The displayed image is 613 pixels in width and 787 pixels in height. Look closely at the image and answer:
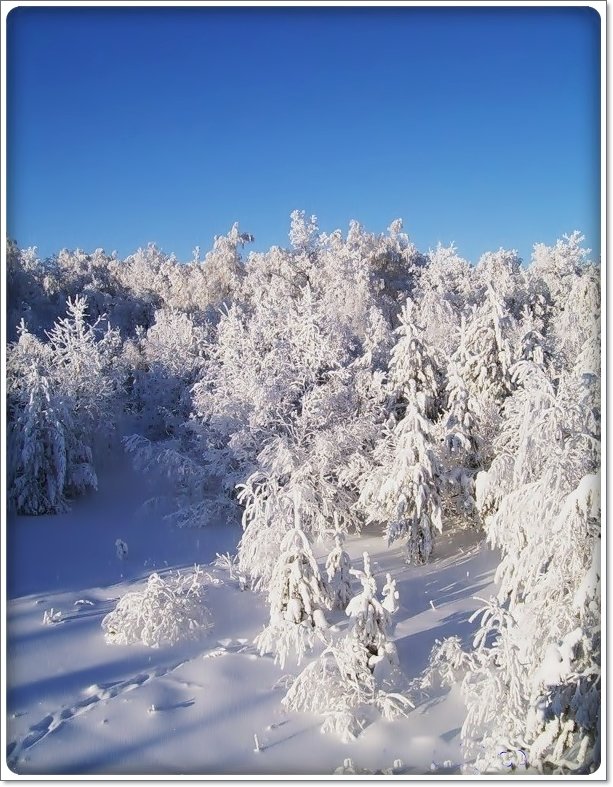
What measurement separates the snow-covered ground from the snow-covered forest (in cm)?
7

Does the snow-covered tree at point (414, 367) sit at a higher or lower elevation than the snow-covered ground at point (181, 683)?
higher

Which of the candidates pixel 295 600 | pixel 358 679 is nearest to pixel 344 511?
pixel 295 600

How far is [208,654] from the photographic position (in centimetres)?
879

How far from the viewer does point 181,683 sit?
26.2 ft

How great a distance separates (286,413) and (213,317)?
17304mm

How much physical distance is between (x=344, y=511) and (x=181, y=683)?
23.8 ft

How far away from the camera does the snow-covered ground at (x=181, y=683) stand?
20.4 feet

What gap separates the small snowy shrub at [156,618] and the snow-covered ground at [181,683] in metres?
0.23

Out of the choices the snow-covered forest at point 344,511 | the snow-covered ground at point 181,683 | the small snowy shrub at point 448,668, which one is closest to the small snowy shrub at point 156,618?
the snow-covered forest at point 344,511

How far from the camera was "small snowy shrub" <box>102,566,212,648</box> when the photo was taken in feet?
30.1

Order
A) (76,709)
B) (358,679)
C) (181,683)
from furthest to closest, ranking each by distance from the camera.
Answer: (181,683), (358,679), (76,709)

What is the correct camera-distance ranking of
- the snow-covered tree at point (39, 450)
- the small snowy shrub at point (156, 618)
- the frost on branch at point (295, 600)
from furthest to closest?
the snow-covered tree at point (39, 450) → the small snowy shrub at point (156, 618) → the frost on branch at point (295, 600)

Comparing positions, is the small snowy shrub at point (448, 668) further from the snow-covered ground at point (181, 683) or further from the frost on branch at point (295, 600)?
the frost on branch at point (295, 600)

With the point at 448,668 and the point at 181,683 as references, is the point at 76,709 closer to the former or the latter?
the point at 181,683
